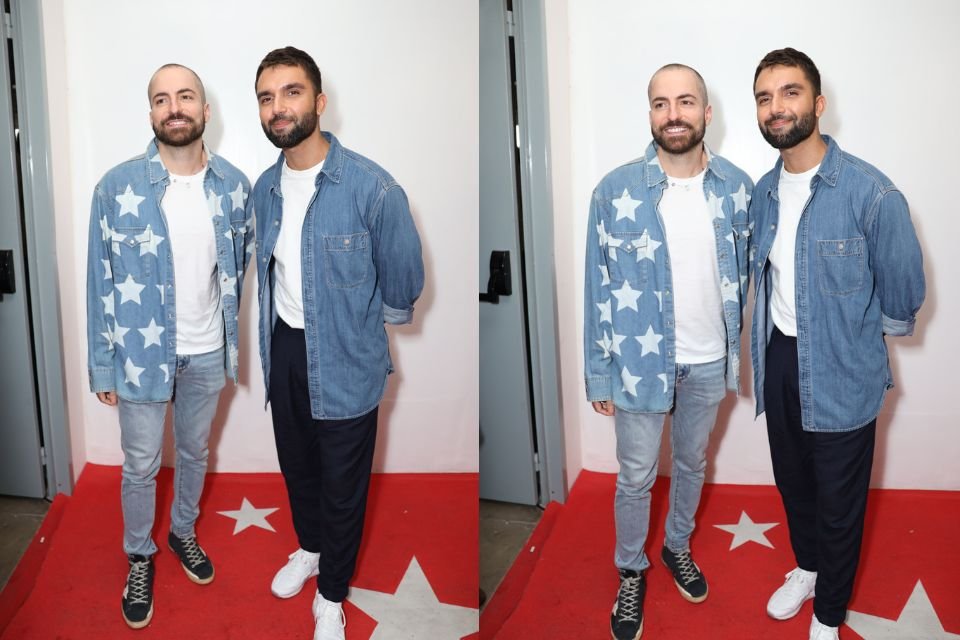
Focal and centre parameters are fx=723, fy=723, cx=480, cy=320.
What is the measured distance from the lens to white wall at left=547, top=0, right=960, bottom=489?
2.09 m

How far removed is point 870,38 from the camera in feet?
6.85

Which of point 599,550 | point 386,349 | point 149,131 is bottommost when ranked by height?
point 599,550

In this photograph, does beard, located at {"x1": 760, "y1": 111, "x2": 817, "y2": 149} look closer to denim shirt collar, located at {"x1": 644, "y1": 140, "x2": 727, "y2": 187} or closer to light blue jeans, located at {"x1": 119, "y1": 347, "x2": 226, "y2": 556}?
denim shirt collar, located at {"x1": 644, "y1": 140, "x2": 727, "y2": 187}

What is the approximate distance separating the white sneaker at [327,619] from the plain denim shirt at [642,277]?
0.90 meters

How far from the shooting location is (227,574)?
2.03m

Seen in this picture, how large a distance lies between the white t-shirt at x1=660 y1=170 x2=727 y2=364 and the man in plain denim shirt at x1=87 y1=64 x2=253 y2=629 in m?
1.14

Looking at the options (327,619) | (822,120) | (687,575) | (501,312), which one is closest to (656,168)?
(822,120)

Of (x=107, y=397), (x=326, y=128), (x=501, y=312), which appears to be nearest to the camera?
(x=107, y=397)

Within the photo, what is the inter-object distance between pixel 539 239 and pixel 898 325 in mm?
1021

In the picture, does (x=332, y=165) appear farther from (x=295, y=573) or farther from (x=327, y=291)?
(x=295, y=573)

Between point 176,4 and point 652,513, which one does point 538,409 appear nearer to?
point 652,513

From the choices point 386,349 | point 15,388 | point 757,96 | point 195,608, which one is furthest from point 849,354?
point 15,388

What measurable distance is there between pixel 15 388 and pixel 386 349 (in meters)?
0.96

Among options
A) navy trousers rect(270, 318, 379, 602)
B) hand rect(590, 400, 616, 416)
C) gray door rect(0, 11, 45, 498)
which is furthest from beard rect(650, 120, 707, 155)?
gray door rect(0, 11, 45, 498)
